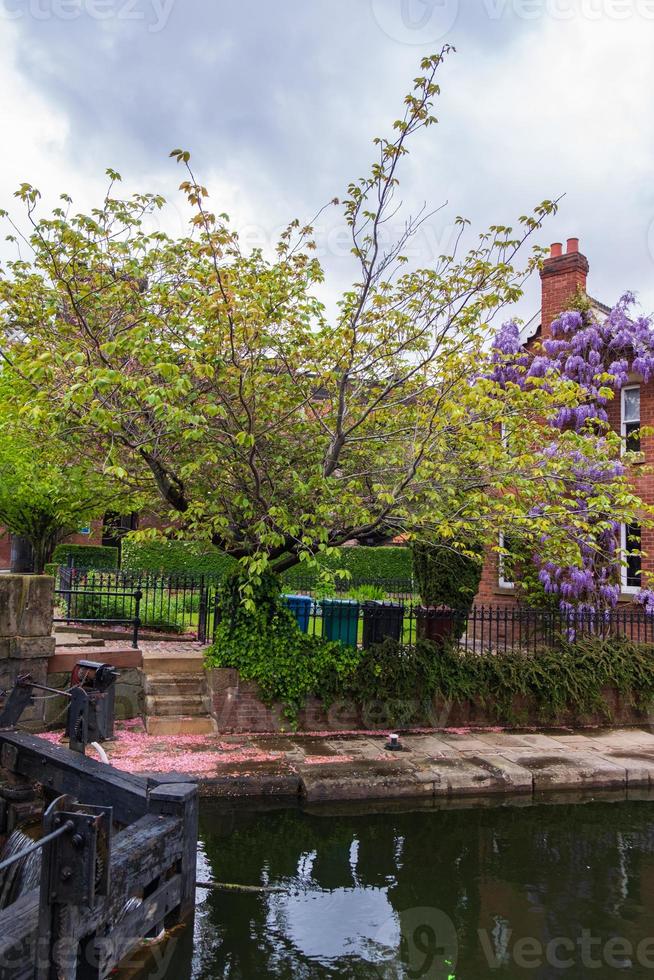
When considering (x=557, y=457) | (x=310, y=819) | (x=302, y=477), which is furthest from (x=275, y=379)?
(x=310, y=819)

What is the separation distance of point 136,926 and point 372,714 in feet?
20.9

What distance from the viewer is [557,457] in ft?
31.4

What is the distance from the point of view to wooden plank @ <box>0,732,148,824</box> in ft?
16.1

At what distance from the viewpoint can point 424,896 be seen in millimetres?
5594

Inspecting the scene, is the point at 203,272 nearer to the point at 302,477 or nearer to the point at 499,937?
the point at 302,477

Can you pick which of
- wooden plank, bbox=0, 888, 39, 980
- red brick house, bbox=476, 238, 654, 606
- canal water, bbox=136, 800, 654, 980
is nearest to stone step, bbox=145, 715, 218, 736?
canal water, bbox=136, 800, 654, 980

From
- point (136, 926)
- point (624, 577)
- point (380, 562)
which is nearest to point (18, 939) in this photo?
point (136, 926)

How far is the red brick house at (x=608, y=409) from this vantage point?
1591cm

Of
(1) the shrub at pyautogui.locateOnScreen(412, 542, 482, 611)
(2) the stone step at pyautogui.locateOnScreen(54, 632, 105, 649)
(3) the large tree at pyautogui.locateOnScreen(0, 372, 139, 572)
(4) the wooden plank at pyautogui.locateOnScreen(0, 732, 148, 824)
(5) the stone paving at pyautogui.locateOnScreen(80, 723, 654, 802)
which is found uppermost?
(3) the large tree at pyautogui.locateOnScreen(0, 372, 139, 572)

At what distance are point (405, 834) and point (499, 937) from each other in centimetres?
196

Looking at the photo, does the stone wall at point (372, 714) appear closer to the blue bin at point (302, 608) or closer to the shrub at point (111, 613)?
the blue bin at point (302, 608)

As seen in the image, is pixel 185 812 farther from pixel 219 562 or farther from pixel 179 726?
pixel 219 562

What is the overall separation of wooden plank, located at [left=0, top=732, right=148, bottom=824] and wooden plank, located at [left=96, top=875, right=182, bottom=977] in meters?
0.61

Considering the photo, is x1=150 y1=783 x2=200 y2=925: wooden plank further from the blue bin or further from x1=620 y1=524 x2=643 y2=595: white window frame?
x1=620 y1=524 x2=643 y2=595: white window frame
